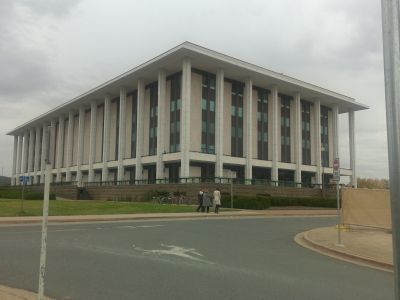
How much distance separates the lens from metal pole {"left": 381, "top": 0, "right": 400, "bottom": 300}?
10.3 feet

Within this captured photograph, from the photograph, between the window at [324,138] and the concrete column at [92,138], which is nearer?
the concrete column at [92,138]

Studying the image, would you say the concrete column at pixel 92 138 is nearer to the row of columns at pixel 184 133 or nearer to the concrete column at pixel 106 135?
the row of columns at pixel 184 133

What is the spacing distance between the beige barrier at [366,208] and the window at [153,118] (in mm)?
46161

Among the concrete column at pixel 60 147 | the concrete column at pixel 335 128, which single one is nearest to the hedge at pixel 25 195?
the concrete column at pixel 60 147

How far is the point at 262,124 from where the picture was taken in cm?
7144

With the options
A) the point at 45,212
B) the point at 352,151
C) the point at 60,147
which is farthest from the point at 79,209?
the point at 60,147

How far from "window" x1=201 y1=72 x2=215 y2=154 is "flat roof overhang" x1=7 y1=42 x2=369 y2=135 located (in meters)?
1.63

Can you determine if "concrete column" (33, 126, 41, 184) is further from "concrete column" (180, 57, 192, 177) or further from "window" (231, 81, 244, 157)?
"concrete column" (180, 57, 192, 177)

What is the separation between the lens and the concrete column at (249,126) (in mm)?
64938

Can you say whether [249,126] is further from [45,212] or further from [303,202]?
[45,212]

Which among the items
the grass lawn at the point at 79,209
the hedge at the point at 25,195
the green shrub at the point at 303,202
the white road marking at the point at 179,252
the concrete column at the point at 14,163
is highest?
the concrete column at the point at 14,163

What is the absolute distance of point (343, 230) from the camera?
2030 cm

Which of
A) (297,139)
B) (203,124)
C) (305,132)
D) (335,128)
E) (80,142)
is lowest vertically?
(297,139)

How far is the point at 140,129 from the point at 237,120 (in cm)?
1382
